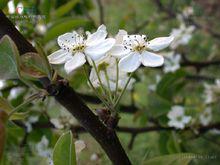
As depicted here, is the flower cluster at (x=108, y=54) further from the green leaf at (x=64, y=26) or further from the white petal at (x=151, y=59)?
the green leaf at (x=64, y=26)

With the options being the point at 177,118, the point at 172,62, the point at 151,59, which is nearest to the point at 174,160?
A: the point at 151,59

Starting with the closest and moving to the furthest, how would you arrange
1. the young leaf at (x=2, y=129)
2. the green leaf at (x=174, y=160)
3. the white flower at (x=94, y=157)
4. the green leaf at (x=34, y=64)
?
the young leaf at (x=2, y=129)
the green leaf at (x=34, y=64)
the green leaf at (x=174, y=160)
the white flower at (x=94, y=157)

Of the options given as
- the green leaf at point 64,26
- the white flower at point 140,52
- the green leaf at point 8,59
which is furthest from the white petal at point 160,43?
the green leaf at point 64,26

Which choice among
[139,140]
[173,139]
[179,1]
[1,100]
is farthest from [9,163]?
[179,1]

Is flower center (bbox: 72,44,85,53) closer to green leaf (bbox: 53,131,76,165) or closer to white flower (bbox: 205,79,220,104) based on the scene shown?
green leaf (bbox: 53,131,76,165)

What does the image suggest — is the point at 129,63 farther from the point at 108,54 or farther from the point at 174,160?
the point at 174,160

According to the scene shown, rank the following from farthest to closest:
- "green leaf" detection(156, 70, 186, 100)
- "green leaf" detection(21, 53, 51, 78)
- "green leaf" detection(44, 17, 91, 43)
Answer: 1. "green leaf" detection(156, 70, 186, 100)
2. "green leaf" detection(44, 17, 91, 43)
3. "green leaf" detection(21, 53, 51, 78)

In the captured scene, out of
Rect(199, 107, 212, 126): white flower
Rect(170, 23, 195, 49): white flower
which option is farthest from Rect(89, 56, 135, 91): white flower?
Rect(170, 23, 195, 49): white flower
